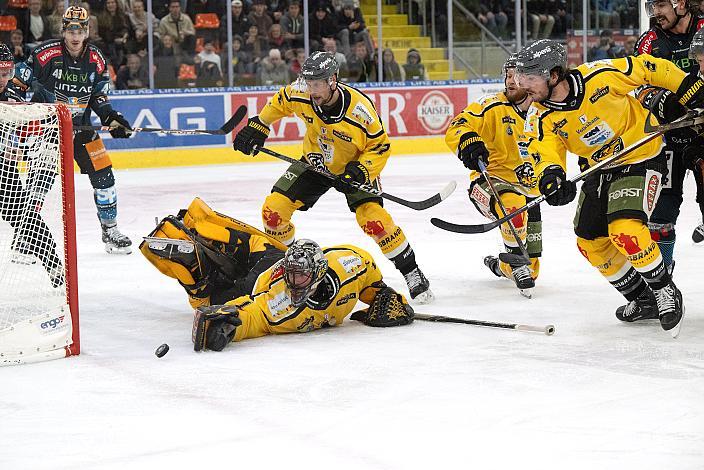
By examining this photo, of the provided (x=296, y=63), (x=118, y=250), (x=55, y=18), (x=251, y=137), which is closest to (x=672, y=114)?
(x=251, y=137)

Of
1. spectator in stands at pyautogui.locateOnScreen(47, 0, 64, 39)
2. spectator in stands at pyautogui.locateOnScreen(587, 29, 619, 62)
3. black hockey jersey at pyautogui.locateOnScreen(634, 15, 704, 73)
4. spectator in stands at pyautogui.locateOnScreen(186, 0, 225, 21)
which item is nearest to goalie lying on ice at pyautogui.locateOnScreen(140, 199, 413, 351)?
black hockey jersey at pyautogui.locateOnScreen(634, 15, 704, 73)

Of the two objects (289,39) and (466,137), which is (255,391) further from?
(289,39)

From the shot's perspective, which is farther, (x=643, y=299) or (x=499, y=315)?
(x=499, y=315)

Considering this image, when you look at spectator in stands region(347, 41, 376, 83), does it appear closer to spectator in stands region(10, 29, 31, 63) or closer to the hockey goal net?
spectator in stands region(10, 29, 31, 63)

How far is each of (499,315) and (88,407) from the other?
1.90 meters

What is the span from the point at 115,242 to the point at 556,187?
117 inches

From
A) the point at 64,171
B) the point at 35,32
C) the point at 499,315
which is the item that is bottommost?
the point at 499,315

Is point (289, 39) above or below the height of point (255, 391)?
above

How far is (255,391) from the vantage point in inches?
138

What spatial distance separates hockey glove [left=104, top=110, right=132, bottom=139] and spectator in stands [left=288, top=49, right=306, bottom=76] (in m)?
5.07

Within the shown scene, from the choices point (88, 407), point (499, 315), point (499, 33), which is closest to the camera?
point (88, 407)

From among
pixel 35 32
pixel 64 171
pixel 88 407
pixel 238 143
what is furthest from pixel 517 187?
pixel 35 32

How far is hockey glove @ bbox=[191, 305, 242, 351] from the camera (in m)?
3.96

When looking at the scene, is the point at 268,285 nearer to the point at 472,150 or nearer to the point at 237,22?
the point at 472,150
